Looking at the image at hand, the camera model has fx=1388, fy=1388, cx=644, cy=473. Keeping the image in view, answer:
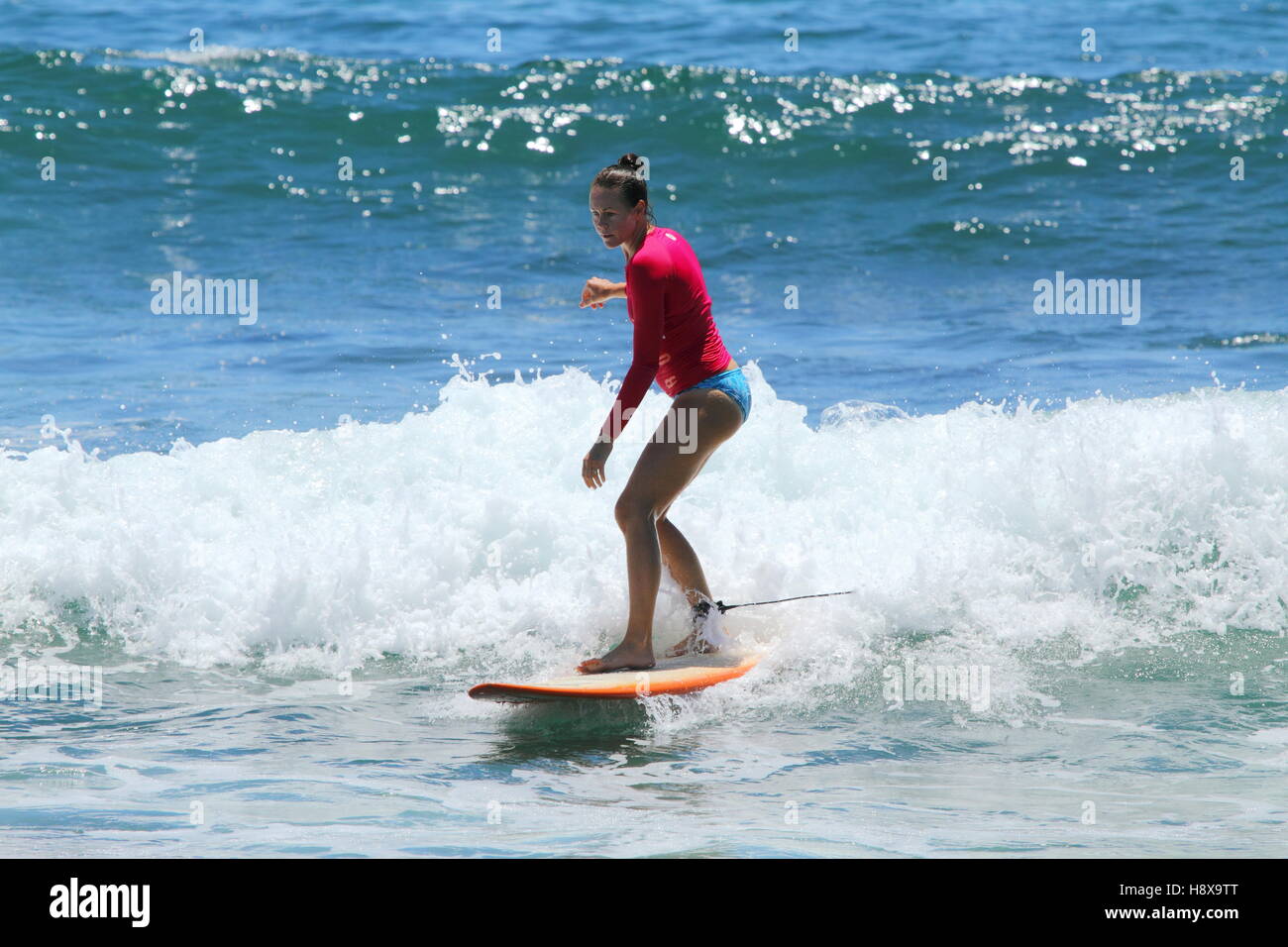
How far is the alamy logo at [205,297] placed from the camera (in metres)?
11.5

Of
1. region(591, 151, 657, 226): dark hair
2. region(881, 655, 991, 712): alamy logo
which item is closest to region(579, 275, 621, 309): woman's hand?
region(591, 151, 657, 226): dark hair

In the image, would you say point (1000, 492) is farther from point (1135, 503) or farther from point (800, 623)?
point (800, 623)

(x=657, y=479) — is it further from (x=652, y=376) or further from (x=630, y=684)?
(x=630, y=684)

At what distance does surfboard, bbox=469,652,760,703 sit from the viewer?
5.10 meters

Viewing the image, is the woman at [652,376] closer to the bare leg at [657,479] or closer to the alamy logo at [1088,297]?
the bare leg at [657,479]

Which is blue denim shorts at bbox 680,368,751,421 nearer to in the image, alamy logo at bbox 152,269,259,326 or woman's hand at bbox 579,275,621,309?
woman's hand at bbox 579,275,621,309

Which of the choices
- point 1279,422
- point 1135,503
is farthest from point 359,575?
point 1279,422

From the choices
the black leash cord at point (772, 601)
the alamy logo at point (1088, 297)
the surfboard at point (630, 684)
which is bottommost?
the surfboard at point (630, 684)

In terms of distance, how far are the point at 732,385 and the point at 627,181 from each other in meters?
0.88

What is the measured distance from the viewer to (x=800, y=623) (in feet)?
20.2

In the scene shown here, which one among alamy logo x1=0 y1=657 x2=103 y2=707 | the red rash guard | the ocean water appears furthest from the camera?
alamy logo x1=0 y1=657 x2=103 y2=707
